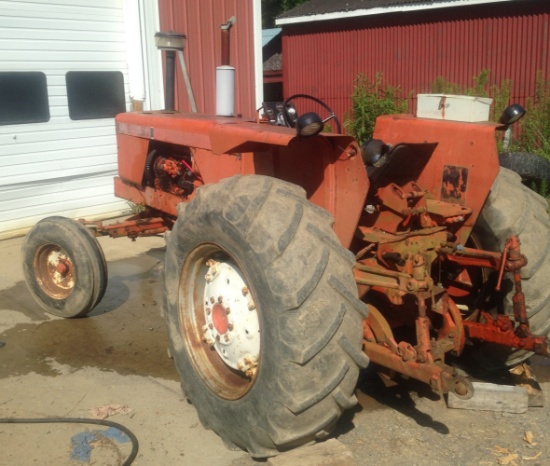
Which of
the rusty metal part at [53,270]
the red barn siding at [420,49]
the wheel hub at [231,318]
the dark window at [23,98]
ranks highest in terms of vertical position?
the red barn siding at [420,49]

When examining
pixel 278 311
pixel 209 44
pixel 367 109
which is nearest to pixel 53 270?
pixel 278 311

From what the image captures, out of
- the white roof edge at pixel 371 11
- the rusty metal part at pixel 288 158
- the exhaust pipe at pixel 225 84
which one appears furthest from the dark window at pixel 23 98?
the white roof edge at pixel 371 11

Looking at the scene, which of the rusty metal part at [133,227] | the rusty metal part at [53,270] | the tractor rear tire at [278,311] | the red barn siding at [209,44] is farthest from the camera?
the red barn siding at [209,44]

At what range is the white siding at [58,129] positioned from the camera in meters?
7.97

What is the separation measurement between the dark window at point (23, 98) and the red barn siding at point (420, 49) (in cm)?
1018

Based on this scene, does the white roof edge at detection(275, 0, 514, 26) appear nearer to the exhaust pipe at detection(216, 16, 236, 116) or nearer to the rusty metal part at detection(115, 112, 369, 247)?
the exhaust pipe at detection(216, 16, 236, 116)

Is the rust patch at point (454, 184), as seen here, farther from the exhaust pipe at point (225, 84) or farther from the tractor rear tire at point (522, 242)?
the exhaust pipe at point (225, 84)

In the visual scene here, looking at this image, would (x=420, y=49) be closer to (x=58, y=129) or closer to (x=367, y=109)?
(x=367, y=109)

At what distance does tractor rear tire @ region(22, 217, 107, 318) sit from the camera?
481 centimetres

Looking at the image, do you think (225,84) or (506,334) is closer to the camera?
(506,334)

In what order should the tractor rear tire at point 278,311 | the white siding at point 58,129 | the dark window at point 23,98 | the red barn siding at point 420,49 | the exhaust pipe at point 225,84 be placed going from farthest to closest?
the red barn siding at point 420,49 < the white siding at point 58,129 < the dark window at point 23,98 < the exhaust pipe at point 225,84 < the tractor rear tire at point 278,311

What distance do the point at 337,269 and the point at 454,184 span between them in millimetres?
1098

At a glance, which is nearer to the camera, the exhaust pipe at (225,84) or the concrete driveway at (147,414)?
the concrete driveway at (147,414)

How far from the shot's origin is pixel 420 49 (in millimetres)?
16453
